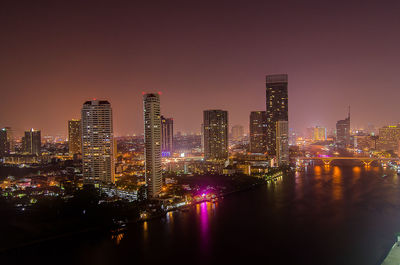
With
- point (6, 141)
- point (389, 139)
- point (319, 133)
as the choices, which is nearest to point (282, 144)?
point (389, 139)

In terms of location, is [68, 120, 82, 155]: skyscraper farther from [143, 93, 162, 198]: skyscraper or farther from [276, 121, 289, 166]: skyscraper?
[143, 93, 162, 198]: skyscraper

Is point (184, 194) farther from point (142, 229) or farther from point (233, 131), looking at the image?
point (233, 131)

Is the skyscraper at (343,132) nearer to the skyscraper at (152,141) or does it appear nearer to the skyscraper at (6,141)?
the skyscraper at (152,141)

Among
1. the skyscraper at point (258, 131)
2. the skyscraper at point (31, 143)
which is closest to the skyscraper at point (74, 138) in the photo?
the skyscraper at point (31, 143)

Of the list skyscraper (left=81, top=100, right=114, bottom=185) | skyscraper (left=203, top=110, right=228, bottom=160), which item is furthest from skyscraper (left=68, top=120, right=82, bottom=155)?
skyscraper (left=81, top=100, right=114, bottom=185)

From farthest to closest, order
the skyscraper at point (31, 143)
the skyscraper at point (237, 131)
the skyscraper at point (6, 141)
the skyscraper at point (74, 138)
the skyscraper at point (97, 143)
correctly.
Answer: the skyscraper at point (237, 131), the skyscraper at point (31, 143), the skyscraper at point (74, 138), the skyscraper at point (6, 141), the skyscraper at point (97, 143)

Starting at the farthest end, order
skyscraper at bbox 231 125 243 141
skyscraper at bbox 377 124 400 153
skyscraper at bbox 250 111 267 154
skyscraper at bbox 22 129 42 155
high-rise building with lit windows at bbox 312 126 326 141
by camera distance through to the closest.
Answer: high-rise building with lit windows at bbox 312 126 326 141 → skyscraper at bbox 231 125 243 141 → skyscraper at bbox 377 124 400 153 → skyscraper at bbox 250 111 267 154 → skyscraper at bbox 22 129 42 155
